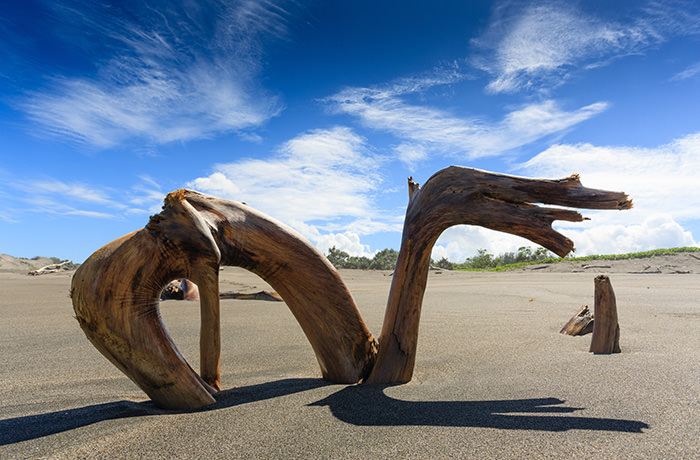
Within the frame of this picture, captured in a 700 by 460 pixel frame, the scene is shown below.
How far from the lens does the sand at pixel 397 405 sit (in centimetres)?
179

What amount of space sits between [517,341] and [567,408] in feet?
6.70

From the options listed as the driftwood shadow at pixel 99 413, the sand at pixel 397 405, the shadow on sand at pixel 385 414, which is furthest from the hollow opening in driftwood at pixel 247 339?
the shadow on sand at pixel 385 414

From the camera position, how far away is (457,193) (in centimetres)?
264

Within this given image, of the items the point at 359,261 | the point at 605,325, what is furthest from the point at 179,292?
the point at 359,261

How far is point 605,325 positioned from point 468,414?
221 centimetres

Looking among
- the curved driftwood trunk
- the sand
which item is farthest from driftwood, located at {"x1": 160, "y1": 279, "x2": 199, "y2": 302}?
the curved driftwood trunk

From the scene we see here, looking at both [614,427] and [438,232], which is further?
[438,232]

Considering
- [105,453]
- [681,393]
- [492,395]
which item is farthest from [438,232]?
[105,453]

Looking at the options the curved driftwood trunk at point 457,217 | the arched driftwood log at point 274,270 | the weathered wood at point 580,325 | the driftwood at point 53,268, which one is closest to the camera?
the arched driftwood log at point 274,270

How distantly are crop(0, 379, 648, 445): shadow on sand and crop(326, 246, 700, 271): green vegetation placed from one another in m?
13.8

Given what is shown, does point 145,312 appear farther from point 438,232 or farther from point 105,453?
point 438,232

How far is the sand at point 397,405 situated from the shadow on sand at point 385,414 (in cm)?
1

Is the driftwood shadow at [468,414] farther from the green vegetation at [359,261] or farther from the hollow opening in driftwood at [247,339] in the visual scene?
the green vegetation at [359,261]

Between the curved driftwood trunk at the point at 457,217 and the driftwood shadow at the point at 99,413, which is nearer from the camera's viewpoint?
the driftwood shadow at the point at 99,413
